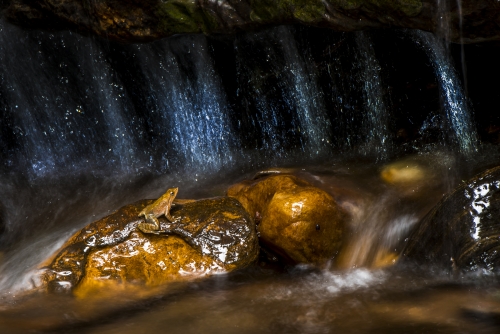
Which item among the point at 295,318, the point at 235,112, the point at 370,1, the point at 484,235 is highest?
the point at 370,1

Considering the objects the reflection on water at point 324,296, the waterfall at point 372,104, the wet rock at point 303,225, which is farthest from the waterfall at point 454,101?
the wet rock at point 303,225

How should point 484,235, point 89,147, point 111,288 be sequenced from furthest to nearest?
point 89,147 < point 111,288 < point 484,235

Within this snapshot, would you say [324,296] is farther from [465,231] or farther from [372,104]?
[372,104]

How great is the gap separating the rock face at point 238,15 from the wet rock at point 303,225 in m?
1.91

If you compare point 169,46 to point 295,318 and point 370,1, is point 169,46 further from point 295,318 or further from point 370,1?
point 295,318

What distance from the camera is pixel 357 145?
8695 mm

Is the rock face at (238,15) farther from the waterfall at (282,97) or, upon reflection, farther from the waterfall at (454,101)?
the waterfall at (454,101)

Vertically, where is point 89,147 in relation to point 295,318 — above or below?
above

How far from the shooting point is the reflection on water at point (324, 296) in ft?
15.2

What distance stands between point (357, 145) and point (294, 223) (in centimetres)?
318

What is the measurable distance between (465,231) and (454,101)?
315 centimetres

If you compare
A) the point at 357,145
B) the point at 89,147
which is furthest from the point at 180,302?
the point at 89,147

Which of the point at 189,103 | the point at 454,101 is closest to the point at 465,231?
the point at 454,101

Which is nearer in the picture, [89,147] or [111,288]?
[111,288]
